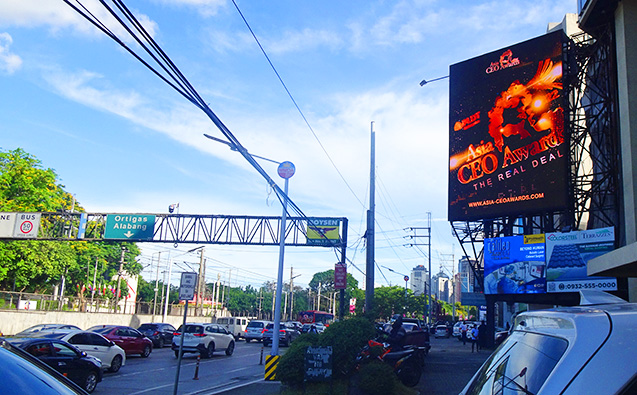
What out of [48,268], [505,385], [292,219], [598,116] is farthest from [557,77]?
[48,268]

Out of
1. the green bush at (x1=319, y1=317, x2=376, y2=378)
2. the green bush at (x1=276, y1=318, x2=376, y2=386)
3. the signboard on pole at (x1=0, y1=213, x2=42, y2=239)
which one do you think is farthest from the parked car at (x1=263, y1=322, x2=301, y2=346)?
the green bush at (x1=319, y1=317, x2=376, y2=378)

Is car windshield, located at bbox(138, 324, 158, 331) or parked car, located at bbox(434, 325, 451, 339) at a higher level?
car windshield, located at bbox(138, 324, 158, 331)

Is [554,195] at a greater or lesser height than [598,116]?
lesser

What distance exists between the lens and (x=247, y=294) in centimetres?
12344

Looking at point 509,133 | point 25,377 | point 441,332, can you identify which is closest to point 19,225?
point 509,133

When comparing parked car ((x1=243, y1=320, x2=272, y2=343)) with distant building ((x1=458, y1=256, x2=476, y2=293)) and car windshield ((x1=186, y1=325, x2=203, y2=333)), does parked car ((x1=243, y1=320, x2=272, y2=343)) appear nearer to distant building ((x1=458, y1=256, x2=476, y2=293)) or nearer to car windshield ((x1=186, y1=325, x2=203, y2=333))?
car windshield ((x1=186, y1=325, x2=203, y2=333))

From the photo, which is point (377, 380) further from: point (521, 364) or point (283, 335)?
point (283, 335)

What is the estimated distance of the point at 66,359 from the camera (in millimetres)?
14586

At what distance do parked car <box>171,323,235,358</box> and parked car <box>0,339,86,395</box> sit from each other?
79.0ft

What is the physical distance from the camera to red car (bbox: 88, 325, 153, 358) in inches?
991

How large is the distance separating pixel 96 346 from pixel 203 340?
837cm

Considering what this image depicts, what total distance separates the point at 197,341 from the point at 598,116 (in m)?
22.6

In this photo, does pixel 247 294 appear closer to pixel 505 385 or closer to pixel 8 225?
pixel 8 225

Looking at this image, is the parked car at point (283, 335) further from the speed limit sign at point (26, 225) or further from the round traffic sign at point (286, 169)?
the round traffic sign at point (286, 169)
